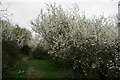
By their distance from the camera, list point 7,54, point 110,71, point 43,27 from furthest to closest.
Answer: point 43,27, point 7,54, point 110,71

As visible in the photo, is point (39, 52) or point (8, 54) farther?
point (39, 52)

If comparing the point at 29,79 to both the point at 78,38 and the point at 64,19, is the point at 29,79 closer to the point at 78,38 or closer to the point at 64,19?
the point at 78,38

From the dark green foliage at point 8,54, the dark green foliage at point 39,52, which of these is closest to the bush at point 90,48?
the dark green foliage at point 8,54

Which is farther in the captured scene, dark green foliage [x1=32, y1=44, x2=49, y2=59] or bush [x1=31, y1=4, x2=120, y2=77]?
dark green foliage [x1=32, y1=44, x2=49, y2=59]

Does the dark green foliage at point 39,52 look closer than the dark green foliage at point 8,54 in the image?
No

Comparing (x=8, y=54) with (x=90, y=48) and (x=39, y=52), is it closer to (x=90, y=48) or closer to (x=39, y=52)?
(x=90, y=48)

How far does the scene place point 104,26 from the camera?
14.7 m

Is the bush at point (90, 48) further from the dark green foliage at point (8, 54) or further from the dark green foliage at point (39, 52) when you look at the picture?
the dark green foliage at point (39, 52)

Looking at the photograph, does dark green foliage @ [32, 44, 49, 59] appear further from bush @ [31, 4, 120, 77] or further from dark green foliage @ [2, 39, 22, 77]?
dark green foliage @ [2, 39, 22, 77]

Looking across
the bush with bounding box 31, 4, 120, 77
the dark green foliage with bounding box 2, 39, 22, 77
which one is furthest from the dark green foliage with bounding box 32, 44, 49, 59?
the dark green foliage with bounding box 2, 39, 22, 77

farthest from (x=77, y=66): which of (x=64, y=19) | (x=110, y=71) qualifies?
(x=64, y=19)

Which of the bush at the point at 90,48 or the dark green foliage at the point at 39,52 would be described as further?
the dark green foliage at the point at 39,52

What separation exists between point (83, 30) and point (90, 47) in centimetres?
132

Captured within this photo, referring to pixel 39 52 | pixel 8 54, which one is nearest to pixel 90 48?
pixel 8 54
